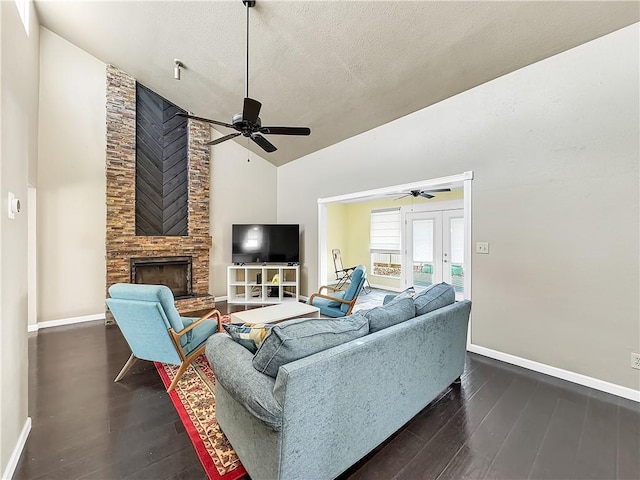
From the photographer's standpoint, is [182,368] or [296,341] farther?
[182,368]

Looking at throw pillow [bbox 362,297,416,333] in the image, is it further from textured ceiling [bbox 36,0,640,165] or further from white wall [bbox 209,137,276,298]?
white wall [bbox 209,137,276,298]

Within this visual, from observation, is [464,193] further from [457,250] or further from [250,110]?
[457,250]

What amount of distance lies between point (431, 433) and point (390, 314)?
891mm

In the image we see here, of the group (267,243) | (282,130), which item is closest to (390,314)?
(282,130)

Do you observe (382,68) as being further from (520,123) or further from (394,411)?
(394,411)

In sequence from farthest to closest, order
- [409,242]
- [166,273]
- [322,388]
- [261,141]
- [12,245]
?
[409,242], [166,273], [261,141], [12,245], [322,388]

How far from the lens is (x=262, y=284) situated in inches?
226

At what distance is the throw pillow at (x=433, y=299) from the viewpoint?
2287mm

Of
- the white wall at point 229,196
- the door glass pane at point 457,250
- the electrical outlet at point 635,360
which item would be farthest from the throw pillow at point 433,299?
the white wall at point 229,196

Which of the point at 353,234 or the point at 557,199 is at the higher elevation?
the point at 557,199

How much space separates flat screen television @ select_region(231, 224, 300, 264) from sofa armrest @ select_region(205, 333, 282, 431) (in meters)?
4.04

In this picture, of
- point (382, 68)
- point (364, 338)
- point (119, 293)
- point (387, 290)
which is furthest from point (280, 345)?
point (387, 290)

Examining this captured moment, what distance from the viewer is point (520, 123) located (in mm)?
3033

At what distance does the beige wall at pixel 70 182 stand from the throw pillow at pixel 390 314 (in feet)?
16.2
